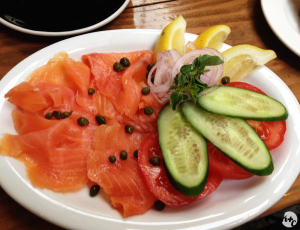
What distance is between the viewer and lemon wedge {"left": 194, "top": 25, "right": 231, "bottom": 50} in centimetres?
178

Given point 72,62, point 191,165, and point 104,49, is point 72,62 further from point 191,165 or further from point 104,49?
point 191,165

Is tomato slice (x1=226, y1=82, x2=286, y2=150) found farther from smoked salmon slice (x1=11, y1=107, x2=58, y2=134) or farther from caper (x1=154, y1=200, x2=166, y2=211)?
smoked salmon slice (x1=11, y1=107, x2=58, y2=134)

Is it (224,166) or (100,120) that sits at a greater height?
(100,120)

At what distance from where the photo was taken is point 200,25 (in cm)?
245

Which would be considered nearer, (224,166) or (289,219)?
(224,166)

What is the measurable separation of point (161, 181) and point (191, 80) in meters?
0.65

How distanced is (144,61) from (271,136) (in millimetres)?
1058

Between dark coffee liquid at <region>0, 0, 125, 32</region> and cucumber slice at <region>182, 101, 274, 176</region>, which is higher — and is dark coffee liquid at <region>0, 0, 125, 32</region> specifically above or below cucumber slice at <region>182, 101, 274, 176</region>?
above

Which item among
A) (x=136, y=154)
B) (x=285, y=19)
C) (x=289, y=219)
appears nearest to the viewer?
(x=136, y=154)

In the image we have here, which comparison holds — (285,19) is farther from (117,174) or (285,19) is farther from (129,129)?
(117,174)

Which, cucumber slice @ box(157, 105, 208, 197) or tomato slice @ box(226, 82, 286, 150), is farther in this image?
tomato slice @ box(226, 82, 286, 150)

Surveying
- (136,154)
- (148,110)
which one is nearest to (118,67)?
(148,110)

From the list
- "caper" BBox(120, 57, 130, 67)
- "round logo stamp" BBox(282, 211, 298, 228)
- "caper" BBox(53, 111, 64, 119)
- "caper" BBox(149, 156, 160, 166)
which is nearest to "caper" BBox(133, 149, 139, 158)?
"caper" BBox(149, 156, 160, 166)

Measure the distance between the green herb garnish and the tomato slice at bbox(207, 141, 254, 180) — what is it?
0.36 metres
